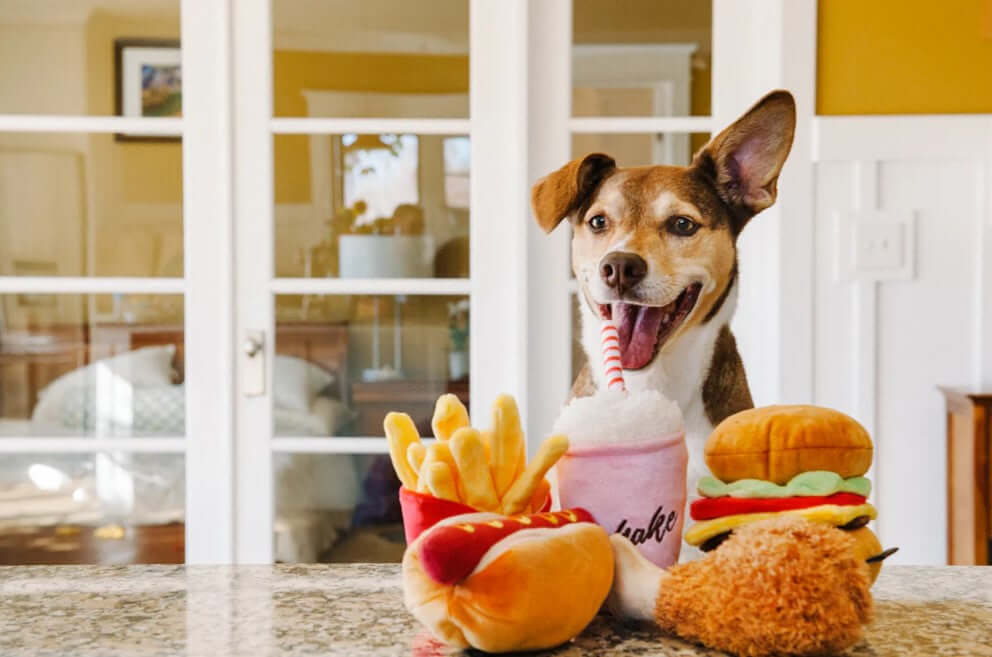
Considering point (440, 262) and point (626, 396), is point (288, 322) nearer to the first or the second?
point (440, 262)

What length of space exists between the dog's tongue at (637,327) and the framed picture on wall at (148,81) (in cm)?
185

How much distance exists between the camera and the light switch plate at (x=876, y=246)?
2246 millimetres

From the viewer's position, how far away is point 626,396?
0.66 m

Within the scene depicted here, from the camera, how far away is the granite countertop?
598 mm

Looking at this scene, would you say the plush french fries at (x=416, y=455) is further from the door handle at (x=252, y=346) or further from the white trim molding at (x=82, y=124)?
the white trim molding at (x=82, y=124)

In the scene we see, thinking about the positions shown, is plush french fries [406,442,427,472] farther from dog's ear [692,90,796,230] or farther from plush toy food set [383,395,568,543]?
dog's ear [692,90,796,230]

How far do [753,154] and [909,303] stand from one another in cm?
152

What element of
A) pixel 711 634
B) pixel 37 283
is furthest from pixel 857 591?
pixel 37 283

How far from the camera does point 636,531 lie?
655 mm

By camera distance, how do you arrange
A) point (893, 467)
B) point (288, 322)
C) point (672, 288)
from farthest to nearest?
point (288, 322)
point (893, 467)
point (672, 288)

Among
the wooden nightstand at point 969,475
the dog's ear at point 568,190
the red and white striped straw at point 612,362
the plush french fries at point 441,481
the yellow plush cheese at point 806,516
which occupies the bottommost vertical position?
the wooden nightstand at point 969,475

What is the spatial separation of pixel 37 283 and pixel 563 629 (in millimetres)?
2279

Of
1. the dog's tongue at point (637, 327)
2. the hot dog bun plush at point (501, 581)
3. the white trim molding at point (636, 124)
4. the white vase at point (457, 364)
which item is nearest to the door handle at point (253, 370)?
the white vase at point (457, 364)

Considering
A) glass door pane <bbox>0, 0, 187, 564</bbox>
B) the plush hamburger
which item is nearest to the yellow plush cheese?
the plush hamburger
